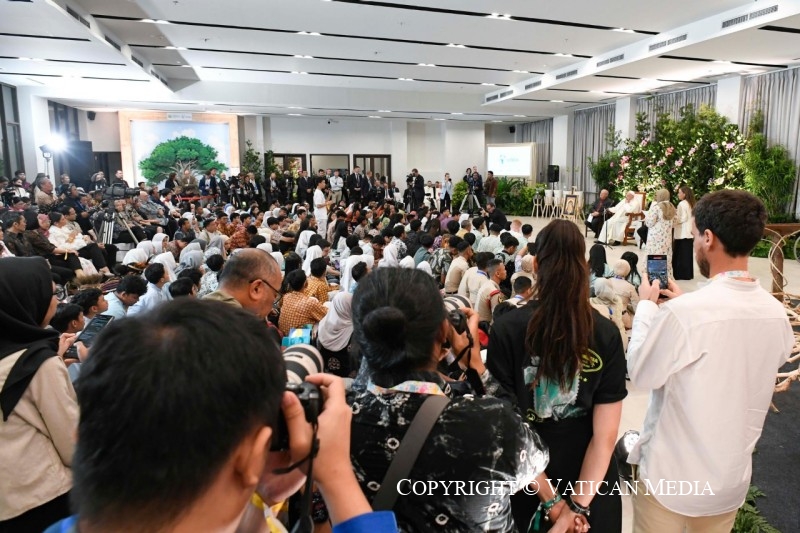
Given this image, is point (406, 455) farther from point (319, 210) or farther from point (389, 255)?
point (319, 210)

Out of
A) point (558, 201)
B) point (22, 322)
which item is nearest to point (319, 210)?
point (558, 201)

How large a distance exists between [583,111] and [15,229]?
590 inches

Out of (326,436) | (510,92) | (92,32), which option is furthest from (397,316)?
(510,92)

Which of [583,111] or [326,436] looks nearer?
[326,436]

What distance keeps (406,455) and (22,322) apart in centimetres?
131

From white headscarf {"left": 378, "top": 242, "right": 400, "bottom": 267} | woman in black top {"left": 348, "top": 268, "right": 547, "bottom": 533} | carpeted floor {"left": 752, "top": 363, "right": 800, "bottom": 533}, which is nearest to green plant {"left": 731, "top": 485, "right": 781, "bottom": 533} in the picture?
carpeted floor {"left": 752, "top": 363, "right": 800, "bottom": 533}

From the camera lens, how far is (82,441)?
547mm

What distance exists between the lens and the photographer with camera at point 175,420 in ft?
1.76

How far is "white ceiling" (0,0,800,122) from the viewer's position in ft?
22.4

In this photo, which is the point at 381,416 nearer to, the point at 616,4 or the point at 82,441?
the point at 82,441

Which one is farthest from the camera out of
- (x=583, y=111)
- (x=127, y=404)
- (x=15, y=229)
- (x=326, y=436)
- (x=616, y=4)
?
(x=583, y=111)

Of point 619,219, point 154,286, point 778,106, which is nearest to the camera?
point 154,286

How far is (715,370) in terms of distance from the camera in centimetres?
137

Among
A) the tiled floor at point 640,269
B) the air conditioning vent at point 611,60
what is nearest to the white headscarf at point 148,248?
the tiled floor at point 640,269
